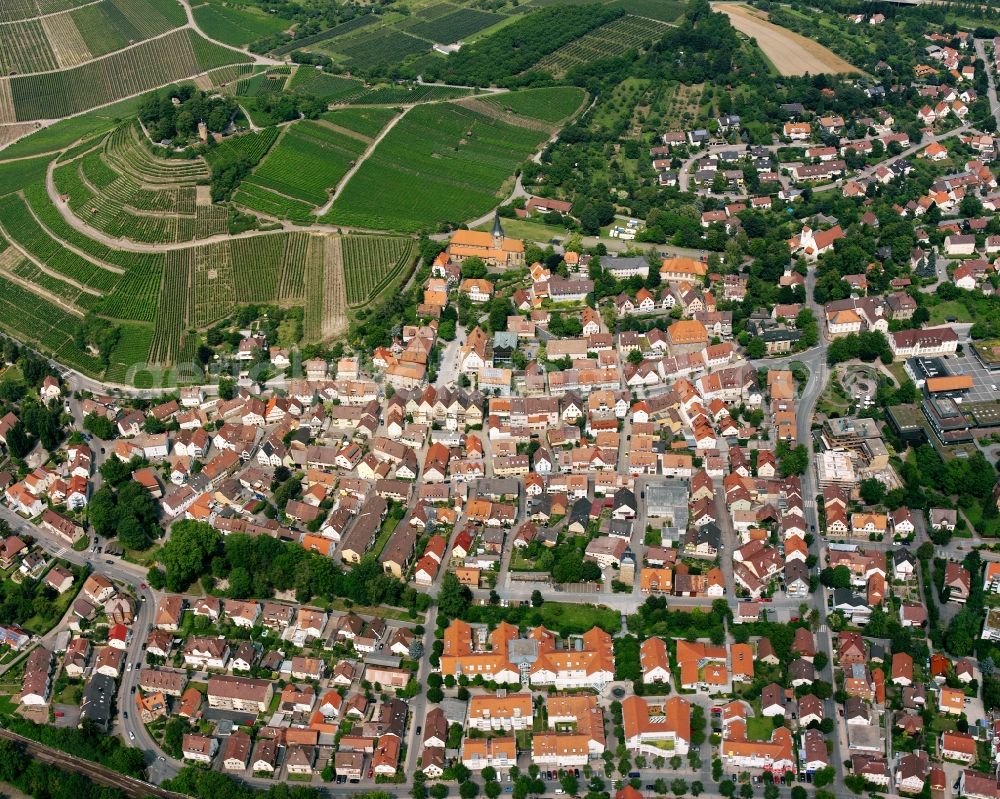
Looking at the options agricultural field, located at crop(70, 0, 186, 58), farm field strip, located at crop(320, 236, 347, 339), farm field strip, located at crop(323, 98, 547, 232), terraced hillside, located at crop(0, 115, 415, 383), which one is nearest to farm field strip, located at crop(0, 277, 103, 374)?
terraced hillside, located at crop(0, 115, 415, 383)

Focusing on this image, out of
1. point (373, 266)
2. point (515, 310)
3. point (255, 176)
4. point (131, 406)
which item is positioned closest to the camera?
point (131, 406)

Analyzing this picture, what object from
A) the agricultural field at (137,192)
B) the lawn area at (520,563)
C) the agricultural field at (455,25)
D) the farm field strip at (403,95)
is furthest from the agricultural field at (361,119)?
the lawn area at (520,563)

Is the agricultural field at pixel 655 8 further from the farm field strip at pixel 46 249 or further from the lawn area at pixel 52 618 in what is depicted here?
the lawn area at pixel 52 618

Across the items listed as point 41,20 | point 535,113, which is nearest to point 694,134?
point 535,113

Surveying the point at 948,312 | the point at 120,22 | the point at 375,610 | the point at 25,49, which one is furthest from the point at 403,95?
the point at 375,610

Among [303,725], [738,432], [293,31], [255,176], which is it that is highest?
[293,31]

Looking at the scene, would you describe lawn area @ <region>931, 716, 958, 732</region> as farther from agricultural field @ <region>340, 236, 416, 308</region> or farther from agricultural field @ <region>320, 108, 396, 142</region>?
agricultural field @ <region>320, 108, 396, 142</region>

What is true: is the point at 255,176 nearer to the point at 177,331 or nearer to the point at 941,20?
the point at 177,331
